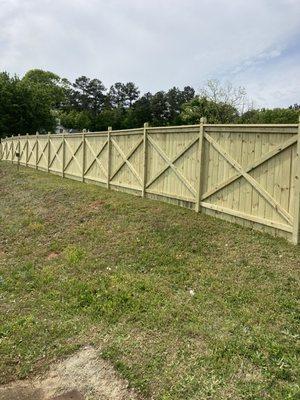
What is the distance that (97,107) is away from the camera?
70.8 metres

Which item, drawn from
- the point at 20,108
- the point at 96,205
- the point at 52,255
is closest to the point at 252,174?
the point at 52,255

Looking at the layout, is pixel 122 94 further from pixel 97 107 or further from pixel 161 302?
pixel 161 302

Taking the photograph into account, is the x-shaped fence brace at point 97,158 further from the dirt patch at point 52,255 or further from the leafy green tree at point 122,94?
the leafy green tree at point 122,94

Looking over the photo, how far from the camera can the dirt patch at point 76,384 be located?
3281 mm

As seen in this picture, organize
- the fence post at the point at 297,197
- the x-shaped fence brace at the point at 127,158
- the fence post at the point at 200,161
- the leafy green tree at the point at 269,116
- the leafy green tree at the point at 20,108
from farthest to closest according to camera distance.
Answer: the leafy green tree at the point at 20,108
the leafy green tree at the point at 269,116
the x-shaped fence brace at the point at 127,158
the fence post at the point at 200,161
the fence post at the point at 297,197

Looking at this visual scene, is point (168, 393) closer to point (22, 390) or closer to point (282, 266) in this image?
point (22, 390)

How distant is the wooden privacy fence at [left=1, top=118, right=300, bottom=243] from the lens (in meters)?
5.67

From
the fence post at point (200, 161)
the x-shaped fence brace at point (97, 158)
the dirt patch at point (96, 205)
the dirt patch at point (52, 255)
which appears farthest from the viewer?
the x-shaped fence brace at point (97, 158)

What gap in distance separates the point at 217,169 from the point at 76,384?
4573 mm

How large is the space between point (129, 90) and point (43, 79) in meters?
15.5

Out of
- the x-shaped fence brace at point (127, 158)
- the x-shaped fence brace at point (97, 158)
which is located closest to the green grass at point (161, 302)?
the x-shaped fence brace at point (127, 158)

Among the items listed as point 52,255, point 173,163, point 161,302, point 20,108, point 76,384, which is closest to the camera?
point 76,384

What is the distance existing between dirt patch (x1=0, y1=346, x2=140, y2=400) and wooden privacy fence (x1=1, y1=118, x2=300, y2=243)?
11.1 feet

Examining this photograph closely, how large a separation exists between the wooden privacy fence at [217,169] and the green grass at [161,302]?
1.11 feet
